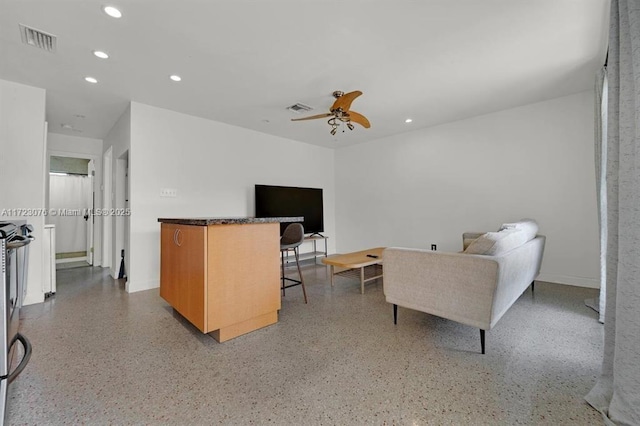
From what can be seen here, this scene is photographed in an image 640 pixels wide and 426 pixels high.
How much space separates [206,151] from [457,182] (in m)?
4.10

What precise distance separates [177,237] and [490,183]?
431 centimetres

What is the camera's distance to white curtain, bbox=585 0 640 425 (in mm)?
1149

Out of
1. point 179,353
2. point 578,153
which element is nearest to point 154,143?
point 179,353

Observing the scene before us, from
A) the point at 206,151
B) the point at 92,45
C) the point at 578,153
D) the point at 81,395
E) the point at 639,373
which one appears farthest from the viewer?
the point at 206,151

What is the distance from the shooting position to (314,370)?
1.70 m

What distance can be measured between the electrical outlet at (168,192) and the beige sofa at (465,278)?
3117mm

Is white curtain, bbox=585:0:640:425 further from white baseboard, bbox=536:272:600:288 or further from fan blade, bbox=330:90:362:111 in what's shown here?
white baseboard, bbox=536:272:600:288

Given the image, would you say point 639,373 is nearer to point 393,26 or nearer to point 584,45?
point 393,26

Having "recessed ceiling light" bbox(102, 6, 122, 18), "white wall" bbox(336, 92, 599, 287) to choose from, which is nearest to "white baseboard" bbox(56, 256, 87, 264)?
"recessed ceiling light" bbox(102, 6, 122, 18)

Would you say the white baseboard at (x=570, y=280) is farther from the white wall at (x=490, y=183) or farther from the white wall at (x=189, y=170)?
the white wall at (x=189, y=170)

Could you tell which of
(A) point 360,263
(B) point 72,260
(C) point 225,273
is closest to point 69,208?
(B) point 72,260

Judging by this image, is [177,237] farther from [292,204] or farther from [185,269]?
[292,204]

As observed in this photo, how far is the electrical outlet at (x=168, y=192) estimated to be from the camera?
3.73 metres

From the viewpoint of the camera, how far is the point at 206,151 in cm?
424
